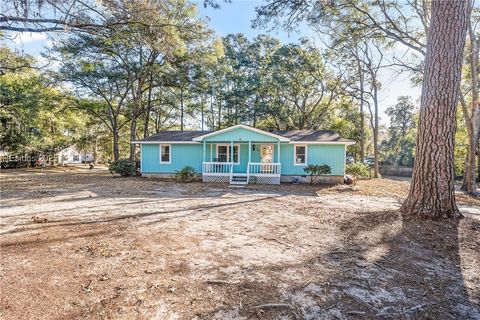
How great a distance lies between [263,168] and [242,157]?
1740 mm

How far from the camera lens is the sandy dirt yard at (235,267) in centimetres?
257

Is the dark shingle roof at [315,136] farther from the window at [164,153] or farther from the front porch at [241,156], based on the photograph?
the window at [164,153]

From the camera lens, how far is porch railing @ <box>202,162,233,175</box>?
1558 centimetres

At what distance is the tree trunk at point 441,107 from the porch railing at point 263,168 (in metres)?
9.63

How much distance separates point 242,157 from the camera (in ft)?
54.6

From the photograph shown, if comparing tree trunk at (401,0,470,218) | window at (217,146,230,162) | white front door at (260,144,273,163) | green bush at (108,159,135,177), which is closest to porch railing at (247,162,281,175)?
white front door at (260,144,273,163)

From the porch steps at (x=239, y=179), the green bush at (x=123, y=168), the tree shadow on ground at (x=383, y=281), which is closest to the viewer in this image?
the tree shadow on ground at (x=383, y=281)

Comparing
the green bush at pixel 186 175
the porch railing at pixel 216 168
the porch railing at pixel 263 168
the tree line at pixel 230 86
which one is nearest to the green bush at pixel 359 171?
the tree line at pixel 230 86

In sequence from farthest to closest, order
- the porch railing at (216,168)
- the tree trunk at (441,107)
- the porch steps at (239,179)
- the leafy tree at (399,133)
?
the leafy tree at (399,133), the porch railing at (216,168), the porch steps at (239,179), the tree trunk at (441,107)

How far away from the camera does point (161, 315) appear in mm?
2453

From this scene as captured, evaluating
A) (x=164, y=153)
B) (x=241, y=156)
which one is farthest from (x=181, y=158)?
(x=241, y=156)

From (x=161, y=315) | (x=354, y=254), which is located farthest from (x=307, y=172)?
(x=161, y=315)

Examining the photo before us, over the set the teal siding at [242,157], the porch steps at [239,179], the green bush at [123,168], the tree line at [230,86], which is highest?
the tree line at [230,86]

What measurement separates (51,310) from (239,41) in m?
28.2
